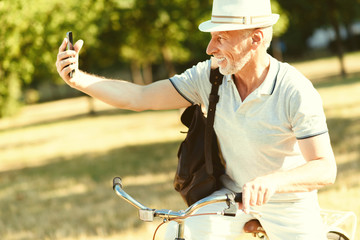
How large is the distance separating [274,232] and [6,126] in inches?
1007

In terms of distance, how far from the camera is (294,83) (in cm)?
244

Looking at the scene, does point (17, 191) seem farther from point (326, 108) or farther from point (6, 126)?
point (6, 126)

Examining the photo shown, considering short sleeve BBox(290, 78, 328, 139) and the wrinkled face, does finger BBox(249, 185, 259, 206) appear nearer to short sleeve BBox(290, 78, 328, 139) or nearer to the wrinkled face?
short sleeve BBox(290, 78, 328, 139)

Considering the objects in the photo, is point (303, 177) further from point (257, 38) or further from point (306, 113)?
point (257, 38)

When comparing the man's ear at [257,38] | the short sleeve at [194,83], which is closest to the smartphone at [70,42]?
the short sleeve at [194,83]

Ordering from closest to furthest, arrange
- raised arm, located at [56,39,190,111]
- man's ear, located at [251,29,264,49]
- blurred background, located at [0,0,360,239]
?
man's ear, located at [251,29,264,49] < raised arm, located at [56,39,190,111] < blurred background, located at [0,0,360,239]

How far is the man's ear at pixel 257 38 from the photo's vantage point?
101 inches

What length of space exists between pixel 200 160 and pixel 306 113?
711 mm

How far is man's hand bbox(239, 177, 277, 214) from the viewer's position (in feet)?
6.38

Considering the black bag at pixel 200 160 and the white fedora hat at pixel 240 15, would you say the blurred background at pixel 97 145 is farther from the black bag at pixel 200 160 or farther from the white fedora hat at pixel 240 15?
the white fedora hat at pixel 240 15

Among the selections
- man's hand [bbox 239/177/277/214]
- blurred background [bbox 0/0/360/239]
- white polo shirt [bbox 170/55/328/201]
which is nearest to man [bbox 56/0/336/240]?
white polo shirt [bbox 170/55/328/201]

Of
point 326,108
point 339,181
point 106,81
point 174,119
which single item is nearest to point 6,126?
point 174,119

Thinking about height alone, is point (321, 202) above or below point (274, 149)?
below

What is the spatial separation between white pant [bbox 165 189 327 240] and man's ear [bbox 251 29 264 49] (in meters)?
0.82
